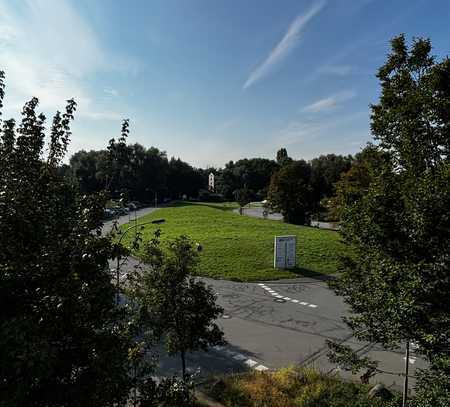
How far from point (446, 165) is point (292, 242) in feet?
54.5

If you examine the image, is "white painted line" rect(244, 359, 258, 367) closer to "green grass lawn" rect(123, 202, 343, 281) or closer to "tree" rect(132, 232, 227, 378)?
"tree" rect(132, 232, 227, 378)

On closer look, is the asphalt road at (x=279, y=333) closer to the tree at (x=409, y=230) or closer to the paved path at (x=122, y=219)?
the tree at (x=409, y=230)

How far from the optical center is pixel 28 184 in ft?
12.6

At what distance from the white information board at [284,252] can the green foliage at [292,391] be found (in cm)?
1297

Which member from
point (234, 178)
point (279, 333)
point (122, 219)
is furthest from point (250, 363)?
point (234, 178)

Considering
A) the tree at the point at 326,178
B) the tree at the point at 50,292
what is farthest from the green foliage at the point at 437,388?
the tree at the point at 326,178

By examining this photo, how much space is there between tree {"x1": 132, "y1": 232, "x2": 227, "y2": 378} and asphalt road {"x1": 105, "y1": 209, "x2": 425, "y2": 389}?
2.13 metres

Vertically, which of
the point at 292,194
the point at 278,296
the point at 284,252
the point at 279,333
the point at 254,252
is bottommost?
the point at 279,333

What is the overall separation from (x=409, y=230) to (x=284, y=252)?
1646cm

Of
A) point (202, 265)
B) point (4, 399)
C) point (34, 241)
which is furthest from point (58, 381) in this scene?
point (202, 265)

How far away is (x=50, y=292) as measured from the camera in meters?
3.29

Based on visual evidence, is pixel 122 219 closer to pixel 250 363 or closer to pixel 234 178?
pixel 234 178

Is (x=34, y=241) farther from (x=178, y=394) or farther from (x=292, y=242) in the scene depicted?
(x=292, y=242)

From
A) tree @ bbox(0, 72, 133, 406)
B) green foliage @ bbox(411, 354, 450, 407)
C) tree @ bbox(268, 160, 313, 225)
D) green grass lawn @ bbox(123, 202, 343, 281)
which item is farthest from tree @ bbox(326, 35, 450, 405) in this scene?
tree @ bbox(268, 160, 313, 225)
